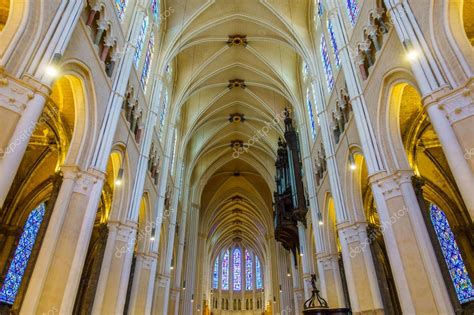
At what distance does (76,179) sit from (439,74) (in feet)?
29.1

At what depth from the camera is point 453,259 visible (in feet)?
51.1

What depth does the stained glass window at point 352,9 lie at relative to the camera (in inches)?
459

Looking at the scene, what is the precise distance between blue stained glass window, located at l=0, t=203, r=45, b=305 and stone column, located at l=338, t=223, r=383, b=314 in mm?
13997

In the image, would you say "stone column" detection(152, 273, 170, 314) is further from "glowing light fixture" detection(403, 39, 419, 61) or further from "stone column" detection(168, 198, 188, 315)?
"glowing light fixture" detection(403, 39, 419, 61)

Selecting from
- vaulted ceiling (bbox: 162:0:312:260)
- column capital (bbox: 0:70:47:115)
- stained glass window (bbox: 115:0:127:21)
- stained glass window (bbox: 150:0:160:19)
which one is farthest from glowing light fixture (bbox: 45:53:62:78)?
vaulted ceiling (bbox: 162:0:312:260)

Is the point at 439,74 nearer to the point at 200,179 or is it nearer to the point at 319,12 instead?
the point at 319,12

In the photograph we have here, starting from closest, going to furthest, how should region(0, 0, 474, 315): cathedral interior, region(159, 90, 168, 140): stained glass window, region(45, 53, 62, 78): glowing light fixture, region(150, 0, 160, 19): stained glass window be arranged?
region(45, 53, 62, 78): glowing light fixture
region(0, 0, 474, 315): cathedral interior
region(150, 0, 160, 19): stained glass window
region(159, 90, 168, 140): stained glass window

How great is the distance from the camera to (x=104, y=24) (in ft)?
33.1

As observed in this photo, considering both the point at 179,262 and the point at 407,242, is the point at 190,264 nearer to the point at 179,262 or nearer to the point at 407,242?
the point at 179,262

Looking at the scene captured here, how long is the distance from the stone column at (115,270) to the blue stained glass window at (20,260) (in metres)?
6.66

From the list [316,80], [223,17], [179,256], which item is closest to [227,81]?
[223,17]

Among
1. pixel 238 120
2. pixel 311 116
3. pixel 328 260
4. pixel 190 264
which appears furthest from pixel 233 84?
pixel 190 264

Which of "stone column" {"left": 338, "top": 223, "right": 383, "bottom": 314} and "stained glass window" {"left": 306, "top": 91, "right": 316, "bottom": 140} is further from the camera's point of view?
"stained glass window" {"left": 306, "top": 91, "right": 316, "bottom": 140}

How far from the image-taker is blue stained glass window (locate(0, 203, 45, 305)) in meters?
15.6
